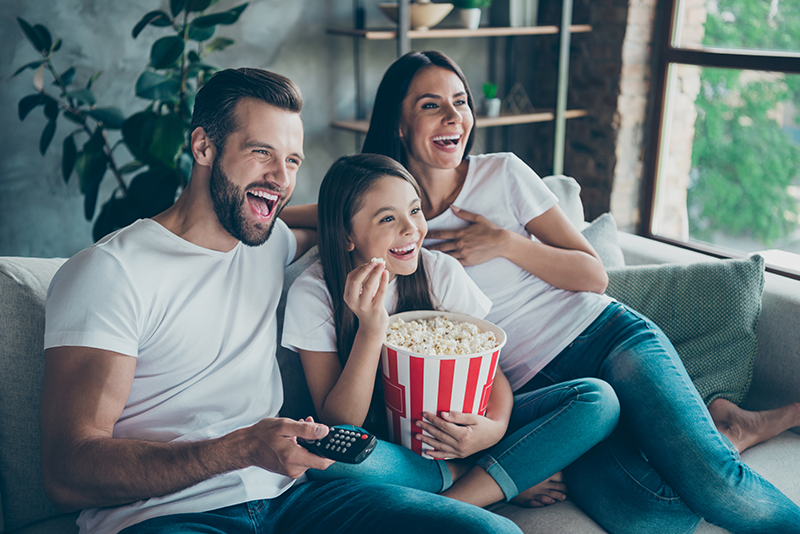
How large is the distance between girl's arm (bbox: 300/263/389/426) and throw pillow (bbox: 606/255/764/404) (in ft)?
2.82

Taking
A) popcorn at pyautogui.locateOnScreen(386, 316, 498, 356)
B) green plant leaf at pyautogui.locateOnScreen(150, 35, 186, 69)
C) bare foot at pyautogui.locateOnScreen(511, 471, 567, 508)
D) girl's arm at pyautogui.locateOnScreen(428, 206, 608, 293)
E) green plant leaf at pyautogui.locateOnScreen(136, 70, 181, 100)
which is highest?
green plant leaf at pyautogui.locateOnScreen(150, 35, 186, 69)

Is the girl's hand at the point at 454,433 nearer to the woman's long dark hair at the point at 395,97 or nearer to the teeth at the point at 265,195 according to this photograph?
the teeth at the point at 265,195

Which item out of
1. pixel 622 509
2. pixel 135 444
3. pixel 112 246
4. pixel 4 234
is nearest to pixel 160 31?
pixel 4 234

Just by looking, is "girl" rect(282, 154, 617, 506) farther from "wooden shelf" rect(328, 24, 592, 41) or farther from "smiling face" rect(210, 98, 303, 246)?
"wooden shelf" rect(328, 24, 592, 41)

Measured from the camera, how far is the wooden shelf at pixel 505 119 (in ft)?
11.0

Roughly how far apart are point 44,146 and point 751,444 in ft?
8.49

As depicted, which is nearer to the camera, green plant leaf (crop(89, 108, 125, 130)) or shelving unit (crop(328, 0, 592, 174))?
green plant leaf (crop(89, 108, 125, 130))

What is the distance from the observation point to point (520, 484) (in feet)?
4.36

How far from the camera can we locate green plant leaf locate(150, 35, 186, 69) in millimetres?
2373

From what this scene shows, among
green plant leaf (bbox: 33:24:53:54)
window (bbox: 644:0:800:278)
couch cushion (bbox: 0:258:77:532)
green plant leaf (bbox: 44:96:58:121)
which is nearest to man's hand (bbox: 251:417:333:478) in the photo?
couch cushion (bbox: 0:258:77:532)

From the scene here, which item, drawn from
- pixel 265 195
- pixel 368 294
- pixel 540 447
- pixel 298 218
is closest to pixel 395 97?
pixel 298 218

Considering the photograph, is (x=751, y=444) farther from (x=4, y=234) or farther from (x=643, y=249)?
(x=4, y=234)

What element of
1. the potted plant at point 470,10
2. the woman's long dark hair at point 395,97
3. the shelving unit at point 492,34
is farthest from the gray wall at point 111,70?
the woman's long dark hair at point 395,97

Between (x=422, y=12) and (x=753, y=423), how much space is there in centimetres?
249
